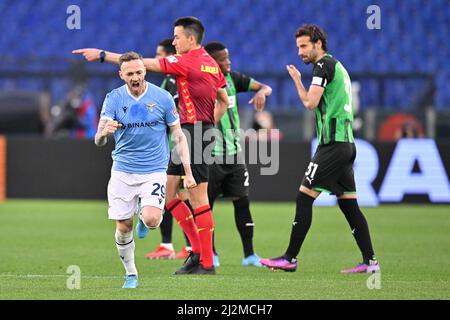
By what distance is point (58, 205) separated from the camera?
17.6 m

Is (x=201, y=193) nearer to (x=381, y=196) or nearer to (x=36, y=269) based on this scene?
(x=36, y=269)

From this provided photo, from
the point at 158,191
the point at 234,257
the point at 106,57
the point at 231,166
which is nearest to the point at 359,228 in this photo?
the point at 231,166

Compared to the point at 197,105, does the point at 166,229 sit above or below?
below

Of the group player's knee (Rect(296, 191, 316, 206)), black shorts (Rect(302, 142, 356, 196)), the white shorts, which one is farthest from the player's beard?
player's knee (Rect(296, 191, 316, 206))

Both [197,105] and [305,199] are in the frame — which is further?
[305,199]

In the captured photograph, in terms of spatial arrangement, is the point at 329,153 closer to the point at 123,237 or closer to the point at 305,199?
the point at 305,199

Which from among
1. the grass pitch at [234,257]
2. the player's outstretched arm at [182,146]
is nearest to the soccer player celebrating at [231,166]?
the grass pitch at [234,257]

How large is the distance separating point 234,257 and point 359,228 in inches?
78.5

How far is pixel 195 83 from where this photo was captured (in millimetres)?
8859

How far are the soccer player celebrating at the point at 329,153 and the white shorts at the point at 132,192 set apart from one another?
179 cm

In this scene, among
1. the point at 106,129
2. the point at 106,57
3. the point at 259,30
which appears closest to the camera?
the point at 106,129

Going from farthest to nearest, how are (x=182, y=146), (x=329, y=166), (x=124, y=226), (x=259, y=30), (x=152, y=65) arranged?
1. (x=259, y=30)
2. (x=329, y=166)
3. (x=152, y=65)
4. (x=182, y=146)
5. (x=124, y=226)

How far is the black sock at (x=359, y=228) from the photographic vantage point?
359 inches

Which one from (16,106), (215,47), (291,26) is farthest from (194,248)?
(291,26)
